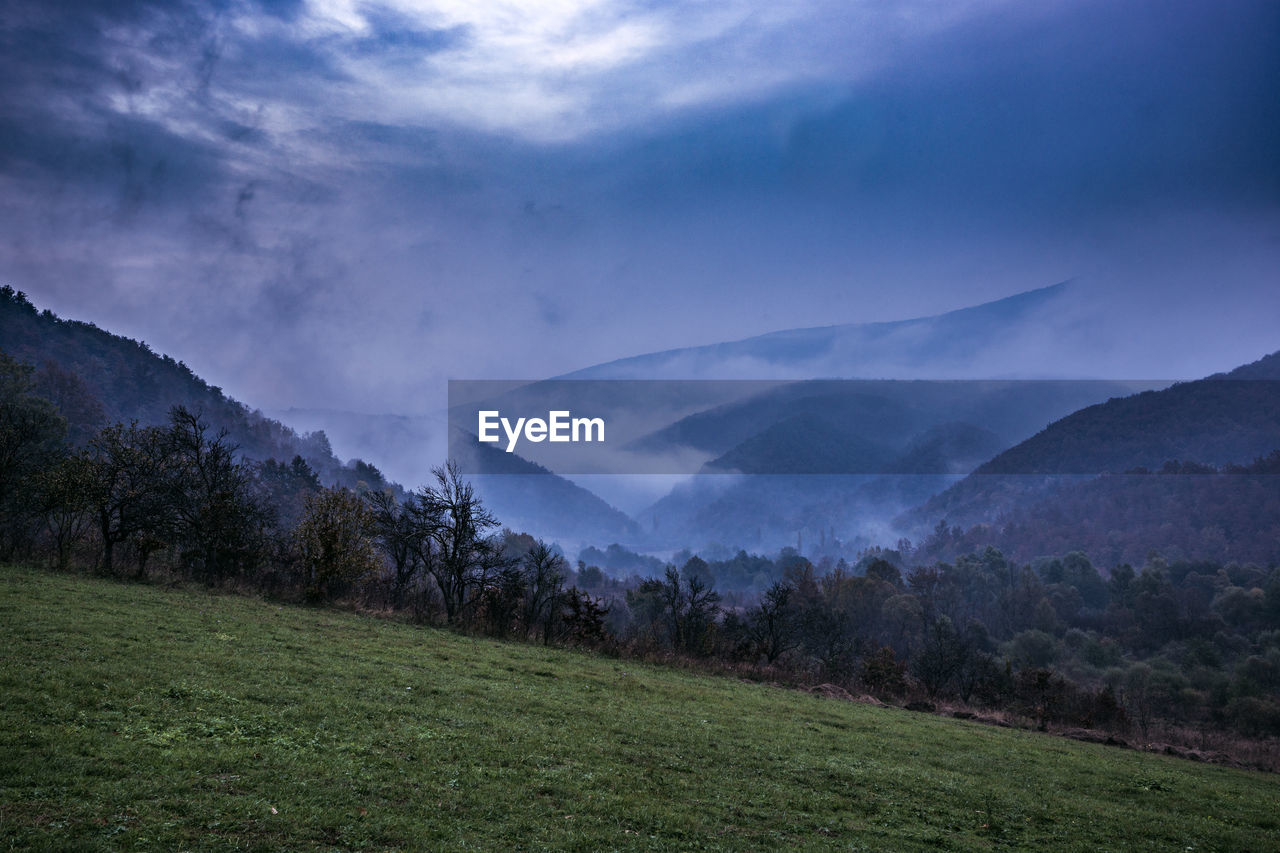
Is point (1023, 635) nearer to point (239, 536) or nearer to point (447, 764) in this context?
point (239, 536)

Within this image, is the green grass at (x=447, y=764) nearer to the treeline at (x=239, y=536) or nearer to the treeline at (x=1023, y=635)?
the treeline at (x=239, y=536)

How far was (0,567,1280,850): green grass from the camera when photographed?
10.3 meters

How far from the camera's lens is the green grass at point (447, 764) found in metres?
10.3

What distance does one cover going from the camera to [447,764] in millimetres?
13680

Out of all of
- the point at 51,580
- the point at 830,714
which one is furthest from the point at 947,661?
the point at 51,580

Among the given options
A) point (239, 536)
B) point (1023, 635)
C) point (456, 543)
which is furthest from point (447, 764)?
point (1023, 635)

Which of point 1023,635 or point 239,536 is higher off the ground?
point 239,536

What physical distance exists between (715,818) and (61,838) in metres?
9.93

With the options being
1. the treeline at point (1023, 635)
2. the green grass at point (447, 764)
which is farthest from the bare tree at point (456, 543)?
the green grass at point (447, 764)

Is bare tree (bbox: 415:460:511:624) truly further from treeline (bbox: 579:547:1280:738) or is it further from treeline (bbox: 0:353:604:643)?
treeline (bbox: 579:547:1280:738)

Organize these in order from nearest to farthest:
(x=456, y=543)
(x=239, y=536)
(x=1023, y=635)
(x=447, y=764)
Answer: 1. (x=447, y=764)
2. (x=239, y=536)
3. (x=456, y=543)
4. (x=1023, y=635)

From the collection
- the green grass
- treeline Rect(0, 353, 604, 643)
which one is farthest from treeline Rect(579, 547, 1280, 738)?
the green grass

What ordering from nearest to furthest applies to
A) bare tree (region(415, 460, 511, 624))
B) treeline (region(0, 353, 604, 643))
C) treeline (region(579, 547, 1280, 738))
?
1. treeline (region(0, 353, 604, 643))
2. bare tree (region(415, 460, 511, 624))
3. treeline (region(579, 547, 1280, 738))

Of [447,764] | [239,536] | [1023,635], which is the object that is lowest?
[1023,635]
